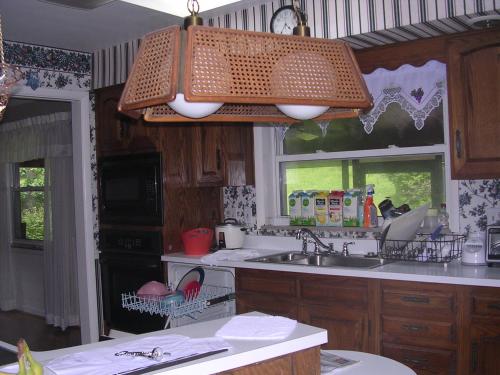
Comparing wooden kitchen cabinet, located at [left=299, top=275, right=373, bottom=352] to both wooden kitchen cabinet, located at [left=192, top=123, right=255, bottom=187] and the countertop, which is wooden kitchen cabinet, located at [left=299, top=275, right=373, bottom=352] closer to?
wooden kitchen cabinet, located at [left=192, top=123, right=255, bottom=187]

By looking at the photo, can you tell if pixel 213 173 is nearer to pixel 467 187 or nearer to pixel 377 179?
pixel 377 179

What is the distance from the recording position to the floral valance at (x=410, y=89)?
3.39 m

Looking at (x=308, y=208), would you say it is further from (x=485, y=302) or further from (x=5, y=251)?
(x=5, y=251)

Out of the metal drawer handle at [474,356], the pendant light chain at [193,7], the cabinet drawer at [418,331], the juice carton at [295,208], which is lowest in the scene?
the metal drawer handle at [474,356]

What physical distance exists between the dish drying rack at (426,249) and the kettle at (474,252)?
0.06 m

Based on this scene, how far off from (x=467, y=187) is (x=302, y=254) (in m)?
1.09

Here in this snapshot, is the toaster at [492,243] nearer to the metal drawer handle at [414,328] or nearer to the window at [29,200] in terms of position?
the metal drawer handle at [414,328]

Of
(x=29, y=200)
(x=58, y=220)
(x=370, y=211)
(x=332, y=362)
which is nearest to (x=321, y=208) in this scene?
(x=370, y=211)

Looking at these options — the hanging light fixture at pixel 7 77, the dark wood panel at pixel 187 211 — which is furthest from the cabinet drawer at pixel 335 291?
the hanging light fixture at pixel 7 77

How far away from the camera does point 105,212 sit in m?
4.31

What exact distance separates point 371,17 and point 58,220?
13.1ft

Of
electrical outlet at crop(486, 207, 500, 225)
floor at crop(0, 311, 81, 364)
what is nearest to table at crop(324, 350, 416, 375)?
electrical outlet at crop(486, 207, 500, 225)

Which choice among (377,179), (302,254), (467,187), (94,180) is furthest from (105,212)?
(467,187)

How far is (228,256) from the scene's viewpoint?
3709 mm
